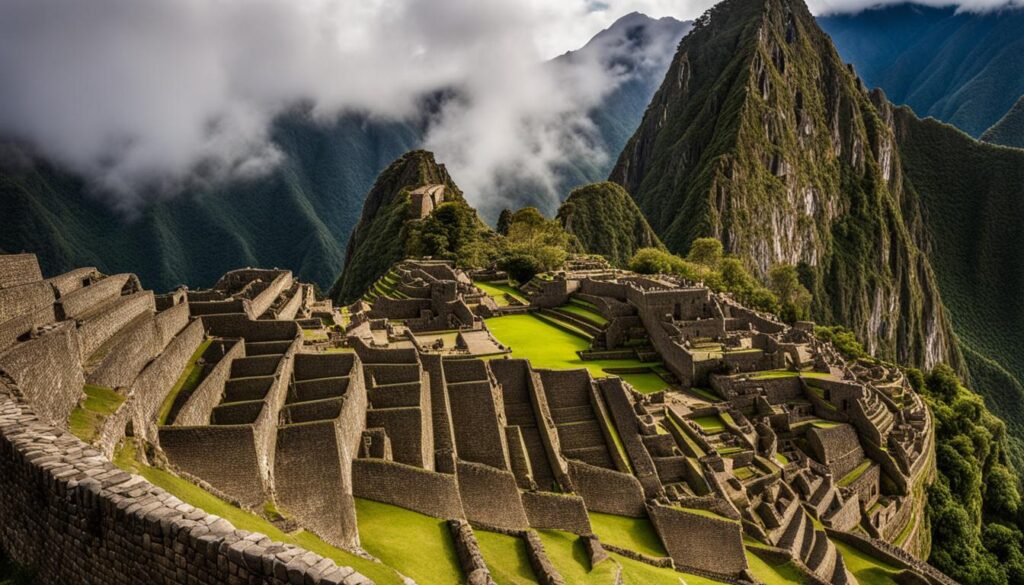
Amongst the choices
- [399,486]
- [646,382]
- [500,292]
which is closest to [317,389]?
[399,486]

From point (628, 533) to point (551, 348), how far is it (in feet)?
66.1

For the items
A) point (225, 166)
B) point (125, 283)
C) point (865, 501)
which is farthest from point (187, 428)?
point (225, 166)

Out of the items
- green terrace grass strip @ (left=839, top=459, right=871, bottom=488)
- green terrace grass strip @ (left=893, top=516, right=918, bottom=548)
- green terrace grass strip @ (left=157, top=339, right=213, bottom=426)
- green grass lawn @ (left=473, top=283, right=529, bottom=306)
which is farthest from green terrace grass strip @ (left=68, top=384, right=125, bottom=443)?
green grass lawn @ (left=473, top=283, right=529, bottom=306)

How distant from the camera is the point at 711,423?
32.8 metres

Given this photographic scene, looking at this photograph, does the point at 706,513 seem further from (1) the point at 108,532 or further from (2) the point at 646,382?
(1) the point at 108,532

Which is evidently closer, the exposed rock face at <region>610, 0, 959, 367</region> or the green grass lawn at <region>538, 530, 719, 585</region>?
the green grass lawn at <region>538, 530, 719, 585</region>

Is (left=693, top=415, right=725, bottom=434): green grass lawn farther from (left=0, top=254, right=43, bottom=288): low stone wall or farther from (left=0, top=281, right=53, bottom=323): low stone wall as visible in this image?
(left=0, top=254, right=43, bottom=288): low stone wall

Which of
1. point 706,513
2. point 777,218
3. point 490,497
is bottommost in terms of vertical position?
point 706,513

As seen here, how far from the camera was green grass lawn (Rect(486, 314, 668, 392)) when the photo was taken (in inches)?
1499

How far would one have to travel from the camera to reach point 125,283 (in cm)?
2409

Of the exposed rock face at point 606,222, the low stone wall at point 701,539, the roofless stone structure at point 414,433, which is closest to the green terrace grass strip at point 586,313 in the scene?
the roofless stone structure at point 414,433

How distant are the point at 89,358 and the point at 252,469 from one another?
4.73 metres

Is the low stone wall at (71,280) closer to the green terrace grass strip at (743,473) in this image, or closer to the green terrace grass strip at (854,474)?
the green terrace grass strip at (743,473)

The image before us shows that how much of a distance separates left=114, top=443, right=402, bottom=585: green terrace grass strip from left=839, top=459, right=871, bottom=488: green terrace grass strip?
96.4 ft
